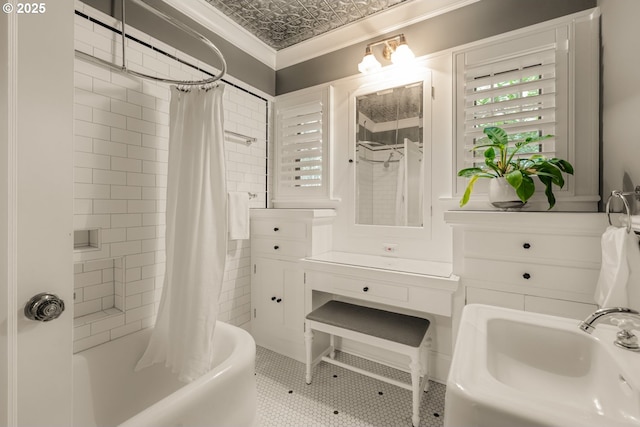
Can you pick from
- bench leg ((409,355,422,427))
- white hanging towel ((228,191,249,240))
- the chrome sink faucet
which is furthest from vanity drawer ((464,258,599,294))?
white hanging towel ((228,191,249,240))

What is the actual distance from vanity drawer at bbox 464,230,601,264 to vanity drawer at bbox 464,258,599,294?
0.05 meters

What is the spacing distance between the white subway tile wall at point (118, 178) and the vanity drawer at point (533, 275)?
2050 millimetres

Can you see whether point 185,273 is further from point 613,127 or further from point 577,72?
point 577,72

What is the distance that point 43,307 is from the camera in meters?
0.65

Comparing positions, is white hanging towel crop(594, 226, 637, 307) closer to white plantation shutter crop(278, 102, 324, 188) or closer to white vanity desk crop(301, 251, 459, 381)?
white vanity desk crop(301, 251, 459, 381)

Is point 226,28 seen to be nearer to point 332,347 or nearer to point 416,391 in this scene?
point 332,347

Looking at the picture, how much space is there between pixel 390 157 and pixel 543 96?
1.02m

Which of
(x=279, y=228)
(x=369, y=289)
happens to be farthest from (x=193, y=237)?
(x=369, y=289)

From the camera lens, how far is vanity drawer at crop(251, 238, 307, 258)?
2277 millimetres

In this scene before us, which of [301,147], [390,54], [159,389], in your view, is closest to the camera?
[159,389]

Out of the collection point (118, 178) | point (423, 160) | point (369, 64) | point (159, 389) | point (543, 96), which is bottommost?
point (159, 389)

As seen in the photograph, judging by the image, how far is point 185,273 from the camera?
5.06 ft

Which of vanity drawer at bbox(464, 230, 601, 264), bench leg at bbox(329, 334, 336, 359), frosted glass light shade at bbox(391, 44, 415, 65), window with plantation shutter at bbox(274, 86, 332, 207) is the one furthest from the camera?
window with plantation shutter at bbox(274, 86, 332, 207)

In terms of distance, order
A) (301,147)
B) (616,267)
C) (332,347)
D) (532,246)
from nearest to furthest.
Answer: (616,267), (532,246), (332,347), (301,147)
